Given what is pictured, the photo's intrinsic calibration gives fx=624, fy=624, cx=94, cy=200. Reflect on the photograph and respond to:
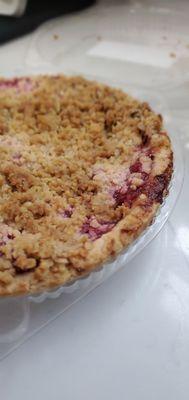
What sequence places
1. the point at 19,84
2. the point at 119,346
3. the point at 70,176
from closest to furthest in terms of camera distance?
the point at 119,346, the point at 70,176, the point at 19,84

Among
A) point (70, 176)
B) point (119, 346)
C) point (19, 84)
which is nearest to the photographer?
point (119, 346)

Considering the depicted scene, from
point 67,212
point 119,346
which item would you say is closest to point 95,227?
point 67,212

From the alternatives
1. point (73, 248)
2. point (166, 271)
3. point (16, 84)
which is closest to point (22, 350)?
point (73, 248)

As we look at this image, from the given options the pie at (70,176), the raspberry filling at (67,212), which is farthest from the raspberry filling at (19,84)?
the raspberry filling at (67,212)

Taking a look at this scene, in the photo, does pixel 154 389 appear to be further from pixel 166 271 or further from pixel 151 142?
pixel 151 142

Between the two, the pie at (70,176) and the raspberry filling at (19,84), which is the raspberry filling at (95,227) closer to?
the pie at (70,176)

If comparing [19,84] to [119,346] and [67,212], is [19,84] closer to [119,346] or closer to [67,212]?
[67,212]
